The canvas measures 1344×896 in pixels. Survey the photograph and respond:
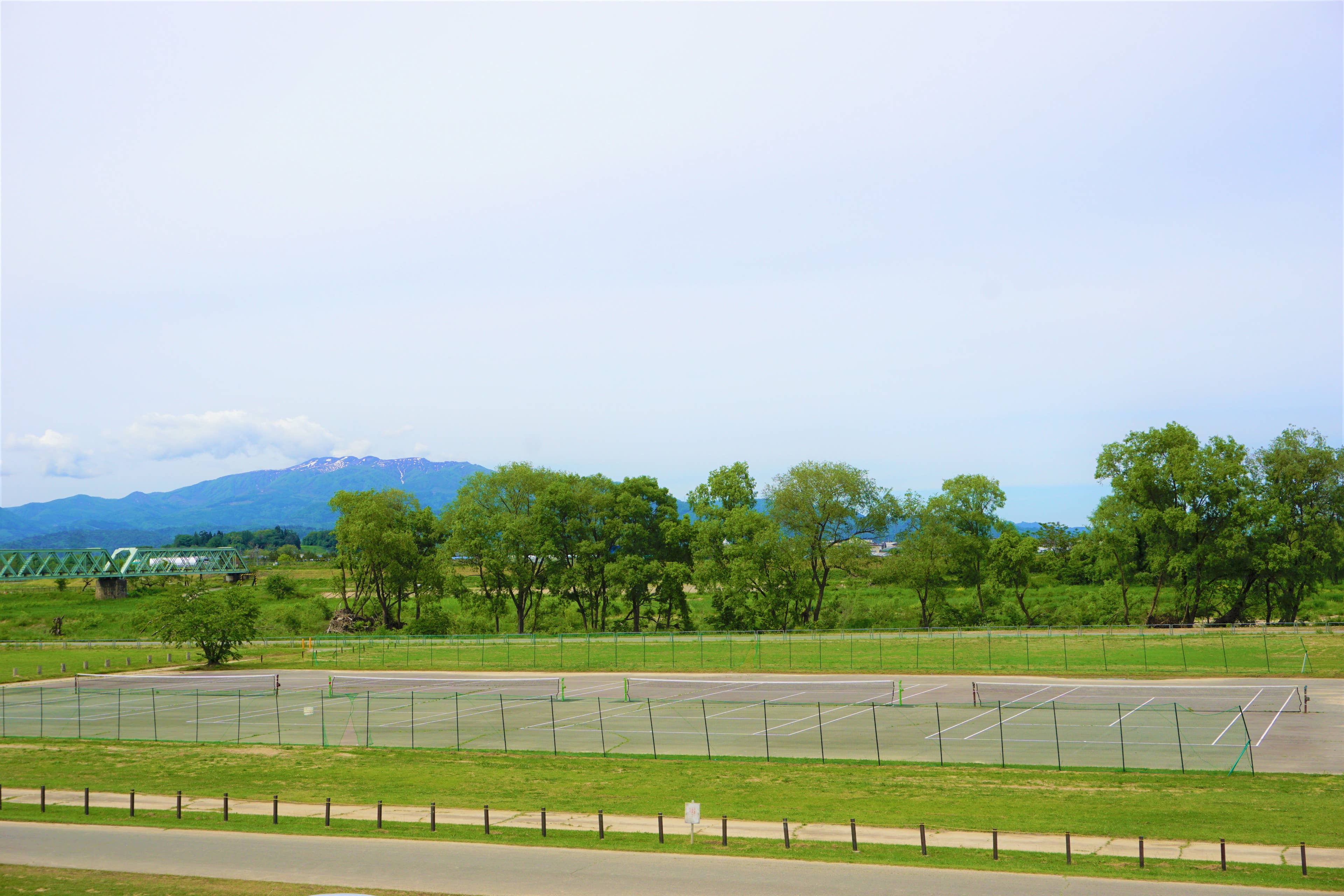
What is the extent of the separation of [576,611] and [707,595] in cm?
2125

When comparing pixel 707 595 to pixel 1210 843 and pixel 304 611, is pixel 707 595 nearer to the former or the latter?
pixel 304 611

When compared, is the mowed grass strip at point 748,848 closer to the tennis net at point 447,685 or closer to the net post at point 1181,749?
the net post at point 1181,749

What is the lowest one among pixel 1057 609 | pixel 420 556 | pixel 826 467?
pixel 1057 609

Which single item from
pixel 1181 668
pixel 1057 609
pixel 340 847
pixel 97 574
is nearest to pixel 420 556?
pixel 97 574

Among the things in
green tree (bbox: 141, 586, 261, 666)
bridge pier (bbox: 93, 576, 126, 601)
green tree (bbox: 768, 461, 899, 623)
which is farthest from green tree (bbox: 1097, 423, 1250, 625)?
bridge pier (bbox: 93, 576, 126, 601)

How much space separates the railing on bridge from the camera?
122188 mm

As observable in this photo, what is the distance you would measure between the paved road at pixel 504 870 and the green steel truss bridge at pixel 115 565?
4420 inches

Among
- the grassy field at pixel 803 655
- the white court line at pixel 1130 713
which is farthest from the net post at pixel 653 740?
the grassy field at pixel 803 655

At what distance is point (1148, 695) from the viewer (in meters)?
44.8

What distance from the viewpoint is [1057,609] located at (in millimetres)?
88688

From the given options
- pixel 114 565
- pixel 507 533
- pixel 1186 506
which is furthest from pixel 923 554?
pixel 114 565

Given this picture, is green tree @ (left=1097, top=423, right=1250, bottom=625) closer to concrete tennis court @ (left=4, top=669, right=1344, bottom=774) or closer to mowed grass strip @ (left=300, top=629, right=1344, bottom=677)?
mowed grass strip @ (left=300, top=629, right=1344, bottom=677)

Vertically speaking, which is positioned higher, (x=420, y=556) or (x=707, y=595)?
(x=420, y=556)

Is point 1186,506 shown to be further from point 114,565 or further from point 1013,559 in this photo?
point 114,565
